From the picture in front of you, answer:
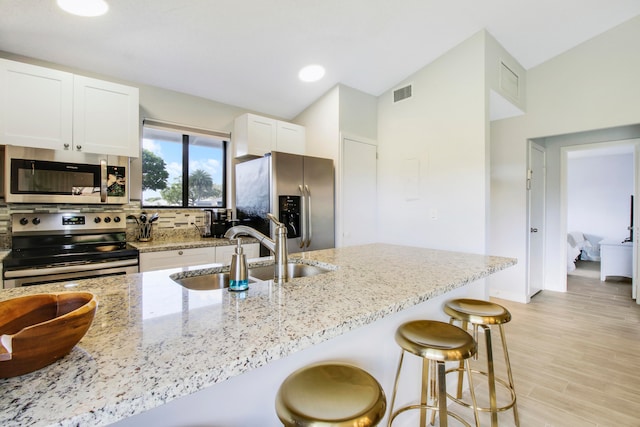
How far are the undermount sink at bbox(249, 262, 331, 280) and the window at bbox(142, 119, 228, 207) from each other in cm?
209

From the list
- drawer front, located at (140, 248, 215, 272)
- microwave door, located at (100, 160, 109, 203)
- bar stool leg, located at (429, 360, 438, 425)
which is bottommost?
bar stool leg, located at (429, 360, 438, 425)

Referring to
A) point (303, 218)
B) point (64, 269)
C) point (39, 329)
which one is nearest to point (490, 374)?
point (39, 329)

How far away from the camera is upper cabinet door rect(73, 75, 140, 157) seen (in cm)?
237

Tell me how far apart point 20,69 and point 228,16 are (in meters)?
1.53

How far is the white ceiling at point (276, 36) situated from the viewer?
213 centimetres

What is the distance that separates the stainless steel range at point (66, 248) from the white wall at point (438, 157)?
276 cm

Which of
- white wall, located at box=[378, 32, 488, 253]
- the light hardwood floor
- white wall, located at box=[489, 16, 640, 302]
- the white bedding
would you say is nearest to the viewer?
the light hardwood floor

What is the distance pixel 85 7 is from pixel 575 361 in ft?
14.4

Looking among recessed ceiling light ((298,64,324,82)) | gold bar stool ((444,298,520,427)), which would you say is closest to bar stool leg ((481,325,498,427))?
gold bar stool ((444,298,520,427))

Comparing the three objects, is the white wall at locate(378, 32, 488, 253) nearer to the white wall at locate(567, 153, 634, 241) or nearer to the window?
the window

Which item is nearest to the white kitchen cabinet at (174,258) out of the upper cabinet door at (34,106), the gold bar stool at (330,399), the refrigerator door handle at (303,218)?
the refrigerator door handle at (303,218)

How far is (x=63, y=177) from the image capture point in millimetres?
2332

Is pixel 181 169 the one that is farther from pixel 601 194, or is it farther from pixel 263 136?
pixel 601 194

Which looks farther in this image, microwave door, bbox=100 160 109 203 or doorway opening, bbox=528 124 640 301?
doorway opening, bbox=528 124 640 301
